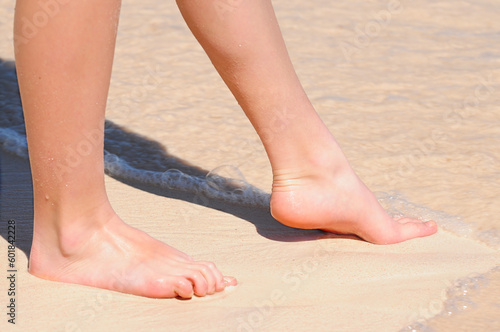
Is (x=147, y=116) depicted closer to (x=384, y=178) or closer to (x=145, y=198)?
(x=145, y=198)

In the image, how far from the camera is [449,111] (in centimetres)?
260

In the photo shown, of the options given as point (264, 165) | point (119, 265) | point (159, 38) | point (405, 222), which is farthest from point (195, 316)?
point (159, 38)

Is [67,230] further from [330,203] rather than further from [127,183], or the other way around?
[127,183]

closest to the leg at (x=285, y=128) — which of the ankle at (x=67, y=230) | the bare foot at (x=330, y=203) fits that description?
the bare foot at (x=330, y=203)

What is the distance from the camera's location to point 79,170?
4.35ft

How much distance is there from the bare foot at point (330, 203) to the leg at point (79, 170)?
1.03ft

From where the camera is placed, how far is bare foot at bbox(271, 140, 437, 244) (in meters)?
1.66

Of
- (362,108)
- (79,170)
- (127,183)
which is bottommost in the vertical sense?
(127,183)

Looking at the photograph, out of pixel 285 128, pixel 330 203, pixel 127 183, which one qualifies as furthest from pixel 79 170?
pixel 127 183

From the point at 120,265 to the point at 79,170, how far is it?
23 cm

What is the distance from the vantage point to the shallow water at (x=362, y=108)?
6.61 ft

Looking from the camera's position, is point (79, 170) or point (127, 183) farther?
point (127, 183)

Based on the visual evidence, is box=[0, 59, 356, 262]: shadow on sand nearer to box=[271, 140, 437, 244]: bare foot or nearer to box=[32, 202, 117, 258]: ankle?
box=[271, 140, 437, 244]: bare foot

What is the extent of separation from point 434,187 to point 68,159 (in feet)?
3.78
